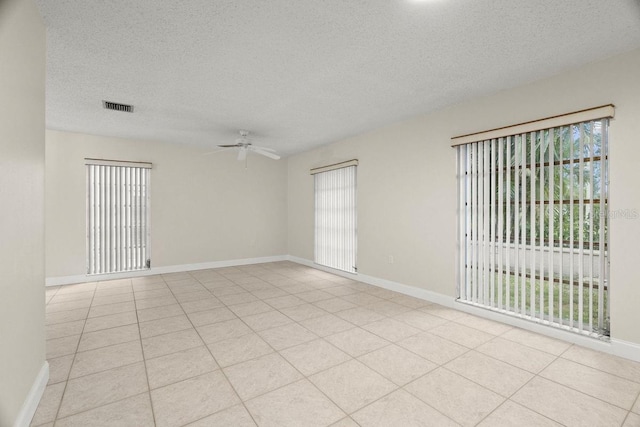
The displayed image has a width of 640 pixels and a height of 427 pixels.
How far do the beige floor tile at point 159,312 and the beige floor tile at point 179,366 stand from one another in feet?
3.62

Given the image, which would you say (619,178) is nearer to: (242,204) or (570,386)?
(570,386)

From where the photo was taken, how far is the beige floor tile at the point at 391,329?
2938mm

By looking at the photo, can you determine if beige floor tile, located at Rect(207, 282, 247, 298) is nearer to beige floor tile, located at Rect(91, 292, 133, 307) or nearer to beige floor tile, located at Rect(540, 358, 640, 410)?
beige floor tile, located at Rect(91, 292, 133, 307)

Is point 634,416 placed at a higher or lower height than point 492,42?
lower

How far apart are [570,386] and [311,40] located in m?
3.27

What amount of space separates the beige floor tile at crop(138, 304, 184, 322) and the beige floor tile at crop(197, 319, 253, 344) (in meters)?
0.68

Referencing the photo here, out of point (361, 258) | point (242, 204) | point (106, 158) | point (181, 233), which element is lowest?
point (361, 258)

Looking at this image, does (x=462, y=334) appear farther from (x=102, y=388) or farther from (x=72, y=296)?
(x=72, y=296)

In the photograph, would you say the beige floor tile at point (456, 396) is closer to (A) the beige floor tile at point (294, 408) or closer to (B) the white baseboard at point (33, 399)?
(A) the beige floor tile at point (294, 408)

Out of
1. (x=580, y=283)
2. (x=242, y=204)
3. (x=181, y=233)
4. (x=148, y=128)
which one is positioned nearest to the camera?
(x=580, y=283)

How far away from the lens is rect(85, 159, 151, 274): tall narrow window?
17.2 feet

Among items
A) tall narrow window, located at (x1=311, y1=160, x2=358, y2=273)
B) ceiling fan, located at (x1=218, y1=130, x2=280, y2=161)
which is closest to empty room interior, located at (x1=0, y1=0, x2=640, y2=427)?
ceiling fan, located at (x1=218, y1=130, x2=280, y2=161)

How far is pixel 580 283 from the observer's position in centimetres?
272

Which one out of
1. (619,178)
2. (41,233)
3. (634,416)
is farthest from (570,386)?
(41,233)
